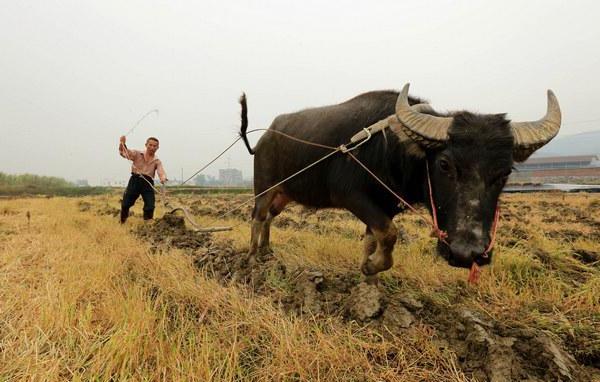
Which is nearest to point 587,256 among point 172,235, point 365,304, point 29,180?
point 365,304

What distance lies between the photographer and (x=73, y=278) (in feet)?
7.35

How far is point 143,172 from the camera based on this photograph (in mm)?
5418

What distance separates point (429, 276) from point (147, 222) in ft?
16.2

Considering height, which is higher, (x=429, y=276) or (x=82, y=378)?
(x=82, y=378)

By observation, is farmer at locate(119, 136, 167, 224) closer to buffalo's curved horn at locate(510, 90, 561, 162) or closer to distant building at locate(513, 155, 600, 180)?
buffalo's curved horn at locate(510, 90, 561, 162)

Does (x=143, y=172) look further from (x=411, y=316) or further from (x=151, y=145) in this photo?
(x=411, y=316)

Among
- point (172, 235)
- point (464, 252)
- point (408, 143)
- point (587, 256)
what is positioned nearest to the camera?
point (464, 252)

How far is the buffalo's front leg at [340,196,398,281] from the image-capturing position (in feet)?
7.72

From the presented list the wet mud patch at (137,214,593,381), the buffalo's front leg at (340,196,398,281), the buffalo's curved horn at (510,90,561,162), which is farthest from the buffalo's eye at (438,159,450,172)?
the wet mud patch at (137,214,593,381)

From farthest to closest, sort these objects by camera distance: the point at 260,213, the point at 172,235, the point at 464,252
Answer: the point at 172,235
the point at 260,213
the point at 464,252

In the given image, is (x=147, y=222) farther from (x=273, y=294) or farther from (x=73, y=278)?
(x=273, y=294)

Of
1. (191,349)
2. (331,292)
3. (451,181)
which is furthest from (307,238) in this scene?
(191,349)

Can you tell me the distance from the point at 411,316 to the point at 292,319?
2.37 feet

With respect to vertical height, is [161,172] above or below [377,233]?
above
